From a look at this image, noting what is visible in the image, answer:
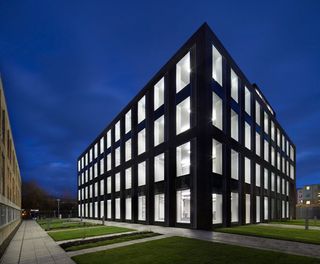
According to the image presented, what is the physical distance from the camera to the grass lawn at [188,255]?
11406 millimetres

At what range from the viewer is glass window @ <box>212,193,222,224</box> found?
25062mm

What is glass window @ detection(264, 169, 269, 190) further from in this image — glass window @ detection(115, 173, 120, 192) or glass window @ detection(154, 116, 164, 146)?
glass window @ detection(115, 173, 120, 192)

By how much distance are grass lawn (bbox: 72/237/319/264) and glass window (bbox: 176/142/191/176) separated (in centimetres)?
1262

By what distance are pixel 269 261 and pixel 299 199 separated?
99767mm

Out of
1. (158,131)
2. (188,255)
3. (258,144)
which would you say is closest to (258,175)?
(258,144)

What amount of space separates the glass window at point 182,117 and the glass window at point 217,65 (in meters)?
4.22

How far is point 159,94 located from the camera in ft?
111

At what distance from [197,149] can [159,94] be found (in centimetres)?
→ 1186

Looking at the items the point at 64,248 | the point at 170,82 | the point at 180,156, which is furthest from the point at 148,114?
the point at 64,248

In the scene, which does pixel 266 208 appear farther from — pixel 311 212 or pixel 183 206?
pixel 311 212

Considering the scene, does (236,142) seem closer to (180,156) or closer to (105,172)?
(180,156)

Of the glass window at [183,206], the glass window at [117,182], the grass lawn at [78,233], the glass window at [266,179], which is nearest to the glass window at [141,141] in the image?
the glass window at [117,182]

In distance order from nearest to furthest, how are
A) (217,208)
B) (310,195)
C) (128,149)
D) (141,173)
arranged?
1. (217,208)
2. (141,173)
3. (128,149)
4. (310,195)

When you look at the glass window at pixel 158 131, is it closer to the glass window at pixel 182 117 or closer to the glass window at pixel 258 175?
the glass window at pixel 182 117
